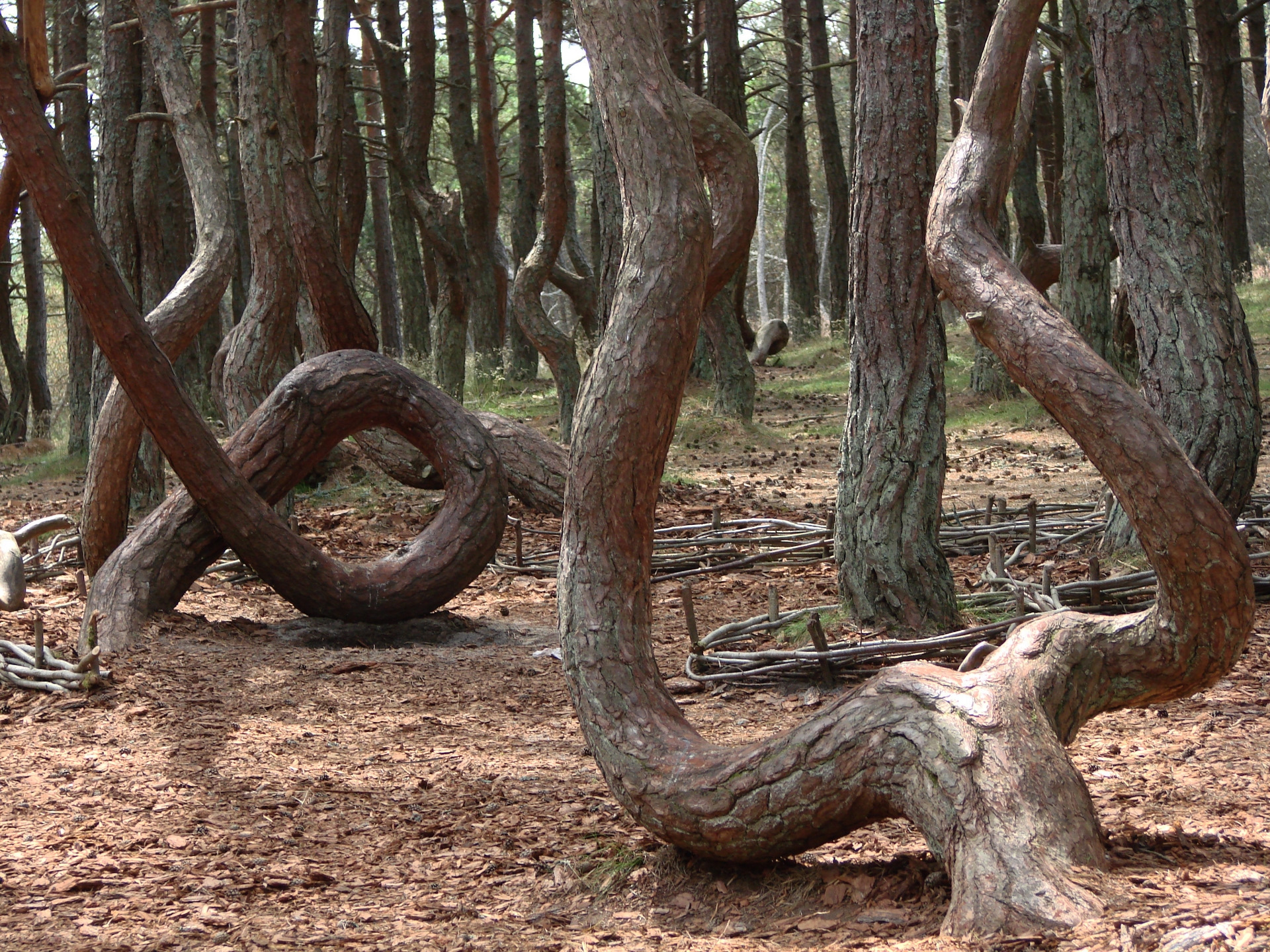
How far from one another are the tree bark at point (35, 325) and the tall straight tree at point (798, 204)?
12.8m

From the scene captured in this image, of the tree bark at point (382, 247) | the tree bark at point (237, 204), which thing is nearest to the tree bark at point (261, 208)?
the tree bark at point (237, 204)

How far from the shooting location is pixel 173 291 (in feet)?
25.9

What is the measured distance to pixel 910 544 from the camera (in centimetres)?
541

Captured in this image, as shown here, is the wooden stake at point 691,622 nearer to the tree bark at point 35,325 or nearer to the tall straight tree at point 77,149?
the tall straight tree at point 77,149

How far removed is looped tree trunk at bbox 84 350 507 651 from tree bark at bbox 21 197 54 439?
13823 mm

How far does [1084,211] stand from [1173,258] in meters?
5.02

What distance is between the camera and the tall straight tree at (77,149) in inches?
488

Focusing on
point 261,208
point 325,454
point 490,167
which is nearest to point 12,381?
point 490,167

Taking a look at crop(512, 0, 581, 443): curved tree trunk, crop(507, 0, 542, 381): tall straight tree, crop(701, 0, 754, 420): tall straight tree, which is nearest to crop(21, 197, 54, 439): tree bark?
crop(507, 0, 542, 381): tall straight tree

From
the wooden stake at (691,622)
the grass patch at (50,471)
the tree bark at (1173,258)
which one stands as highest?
the tree bark at (1173,258)

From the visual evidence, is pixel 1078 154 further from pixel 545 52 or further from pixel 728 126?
pixel 728 126

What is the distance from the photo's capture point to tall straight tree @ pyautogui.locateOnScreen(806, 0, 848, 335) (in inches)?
800

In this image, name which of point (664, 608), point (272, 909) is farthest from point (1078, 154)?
point (272, 909)

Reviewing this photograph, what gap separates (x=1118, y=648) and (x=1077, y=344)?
0.82m
